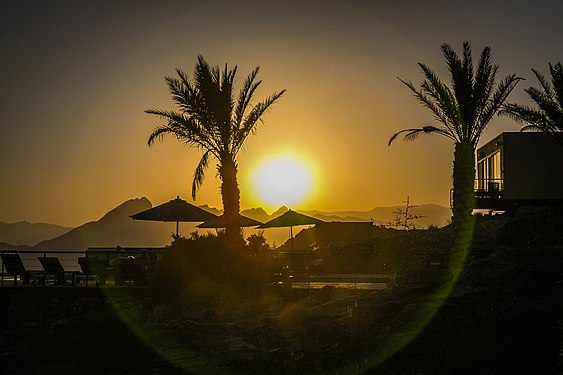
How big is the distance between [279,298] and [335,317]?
5154 mm

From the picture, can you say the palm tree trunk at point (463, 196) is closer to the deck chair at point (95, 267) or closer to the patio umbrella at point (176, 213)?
the patio umbrella at point (176, 213)

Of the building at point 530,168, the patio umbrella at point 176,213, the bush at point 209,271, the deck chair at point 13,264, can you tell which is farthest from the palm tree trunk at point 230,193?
the building at point 530,168

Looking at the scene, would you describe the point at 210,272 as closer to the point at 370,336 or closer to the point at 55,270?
the point at 55,270

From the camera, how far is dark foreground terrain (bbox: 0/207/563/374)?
43.7ft

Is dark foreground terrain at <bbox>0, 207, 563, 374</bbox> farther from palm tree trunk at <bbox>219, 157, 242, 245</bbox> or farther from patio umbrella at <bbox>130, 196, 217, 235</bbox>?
patio umbrella at <bbox>130, 196, 217, 235</bbox>

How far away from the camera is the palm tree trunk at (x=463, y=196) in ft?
86.6

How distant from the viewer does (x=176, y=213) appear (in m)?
31.5

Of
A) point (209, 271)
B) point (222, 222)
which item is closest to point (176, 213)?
point (222, 222)

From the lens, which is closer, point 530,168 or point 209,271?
point 209,271

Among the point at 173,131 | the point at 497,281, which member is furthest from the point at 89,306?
the point at 497,281

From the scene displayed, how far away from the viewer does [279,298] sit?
70.5 feet

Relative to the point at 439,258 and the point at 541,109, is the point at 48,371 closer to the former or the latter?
the point at 439,258

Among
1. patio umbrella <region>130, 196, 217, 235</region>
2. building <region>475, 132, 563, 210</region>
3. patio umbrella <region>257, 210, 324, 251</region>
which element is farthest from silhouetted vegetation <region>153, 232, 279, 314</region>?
building <region>475, 132, 563, 210</region>

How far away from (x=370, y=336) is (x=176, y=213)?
17.8 metres
